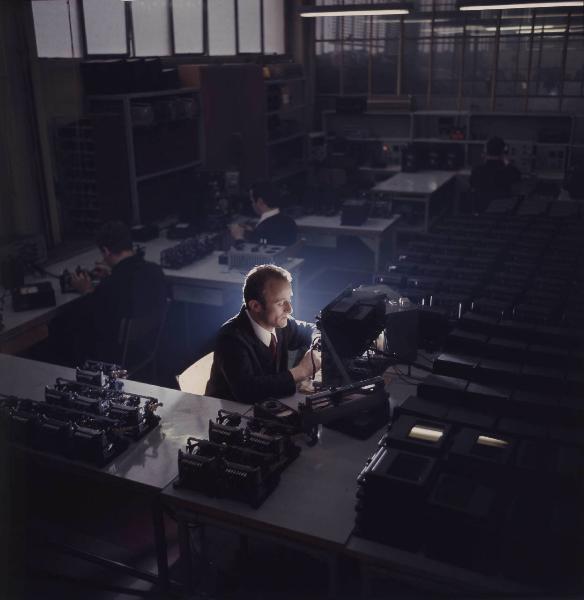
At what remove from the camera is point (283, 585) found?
8.77ft

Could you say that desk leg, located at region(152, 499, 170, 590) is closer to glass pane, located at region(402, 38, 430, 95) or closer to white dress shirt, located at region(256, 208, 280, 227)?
white dress shirt, located at region(256, 208, 280, 227)

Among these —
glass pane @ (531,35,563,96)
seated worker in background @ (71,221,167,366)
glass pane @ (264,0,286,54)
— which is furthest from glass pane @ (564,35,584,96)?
seated worker in background @ (71,221,167,366)

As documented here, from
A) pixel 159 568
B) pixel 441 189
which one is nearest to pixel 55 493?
pixel 159 568

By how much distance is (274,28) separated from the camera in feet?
30.8

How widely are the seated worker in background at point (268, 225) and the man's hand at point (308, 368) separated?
7.57 feet

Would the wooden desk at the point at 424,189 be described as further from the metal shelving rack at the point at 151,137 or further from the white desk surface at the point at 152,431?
the white desk surface at the point at 152,431

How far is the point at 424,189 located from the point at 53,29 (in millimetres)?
3971

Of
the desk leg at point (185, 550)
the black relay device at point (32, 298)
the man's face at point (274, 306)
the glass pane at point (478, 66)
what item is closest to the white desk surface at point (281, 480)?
the desk leg at point (185, 550)

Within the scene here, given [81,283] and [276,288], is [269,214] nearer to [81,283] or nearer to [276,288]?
[81,283]

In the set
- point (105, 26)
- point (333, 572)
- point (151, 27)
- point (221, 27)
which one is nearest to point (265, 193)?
point (105, 26)

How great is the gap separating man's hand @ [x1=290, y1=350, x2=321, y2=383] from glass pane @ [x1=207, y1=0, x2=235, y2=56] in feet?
18.8

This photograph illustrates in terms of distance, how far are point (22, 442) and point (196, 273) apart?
238cm

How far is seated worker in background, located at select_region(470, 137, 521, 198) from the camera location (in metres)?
7.49

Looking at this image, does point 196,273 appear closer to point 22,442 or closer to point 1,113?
point 1,113
